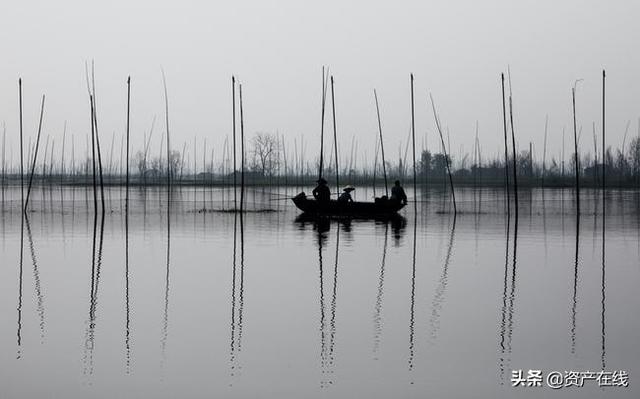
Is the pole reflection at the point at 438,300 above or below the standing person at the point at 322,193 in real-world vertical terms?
below

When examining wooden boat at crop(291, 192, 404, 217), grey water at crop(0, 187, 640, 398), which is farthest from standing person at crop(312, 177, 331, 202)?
grey water at crop(0, 187, 640, 398)

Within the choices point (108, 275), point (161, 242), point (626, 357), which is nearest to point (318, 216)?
point (161, 242)

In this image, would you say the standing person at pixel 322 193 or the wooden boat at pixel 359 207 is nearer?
the wooden boat at pixel 359 207

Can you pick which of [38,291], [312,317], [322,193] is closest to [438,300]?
[312,317]

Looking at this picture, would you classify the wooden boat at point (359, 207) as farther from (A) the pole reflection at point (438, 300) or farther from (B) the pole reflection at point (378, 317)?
(B) the pole reflection at point (378, 317)

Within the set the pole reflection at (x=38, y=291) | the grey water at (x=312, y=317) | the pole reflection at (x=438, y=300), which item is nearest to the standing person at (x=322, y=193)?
the grey water at (x=312, y=317)

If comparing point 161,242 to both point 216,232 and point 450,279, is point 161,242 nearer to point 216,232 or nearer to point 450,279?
point 216,232

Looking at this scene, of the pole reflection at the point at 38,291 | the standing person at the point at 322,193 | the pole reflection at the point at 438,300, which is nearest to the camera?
the pole reflection at the point at 438,300

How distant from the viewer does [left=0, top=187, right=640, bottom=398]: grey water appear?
6.35m

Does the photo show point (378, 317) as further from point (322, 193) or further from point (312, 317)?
point (322, 193)

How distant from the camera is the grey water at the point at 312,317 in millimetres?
6352

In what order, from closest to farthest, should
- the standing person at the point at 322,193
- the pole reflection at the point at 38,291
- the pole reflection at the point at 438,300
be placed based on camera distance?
the pole reflection at the point at 438,300 → the pole reflection at the point at 38,291 → the standing person at the point at 322,193

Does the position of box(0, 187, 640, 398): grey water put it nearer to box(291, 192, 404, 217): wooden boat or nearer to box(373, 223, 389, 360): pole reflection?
box(373, 223, 389, 360): pole reflection

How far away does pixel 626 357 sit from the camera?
704 cm
